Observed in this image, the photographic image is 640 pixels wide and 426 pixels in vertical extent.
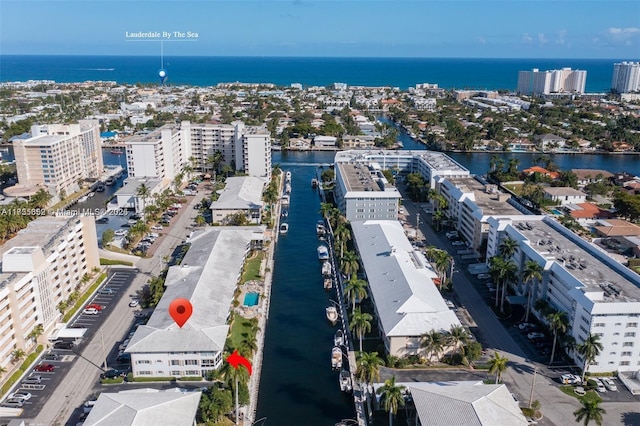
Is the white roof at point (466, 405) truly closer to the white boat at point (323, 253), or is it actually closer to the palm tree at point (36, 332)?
the white boat at point (323, 253)

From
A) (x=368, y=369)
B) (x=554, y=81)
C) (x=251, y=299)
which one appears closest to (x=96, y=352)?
(x=251, y=299)

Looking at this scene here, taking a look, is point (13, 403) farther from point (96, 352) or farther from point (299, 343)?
point (299, 343)

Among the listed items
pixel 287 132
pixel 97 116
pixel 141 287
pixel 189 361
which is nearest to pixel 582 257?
pixel 189 361

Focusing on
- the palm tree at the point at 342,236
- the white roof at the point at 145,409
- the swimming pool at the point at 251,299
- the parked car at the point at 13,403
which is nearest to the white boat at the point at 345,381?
the white roof at the point at 145,409

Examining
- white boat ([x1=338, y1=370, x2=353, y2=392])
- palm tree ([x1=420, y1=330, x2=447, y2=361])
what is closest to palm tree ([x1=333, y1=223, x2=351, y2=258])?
palm tree ([x1=420, y1=330, x2=447, y2=361])

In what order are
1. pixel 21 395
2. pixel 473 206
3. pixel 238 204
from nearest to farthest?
pixel 21 395
pixel 473 206
pixel 238 204

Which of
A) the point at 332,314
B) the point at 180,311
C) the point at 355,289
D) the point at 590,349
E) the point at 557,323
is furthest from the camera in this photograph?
the point at 332,314
